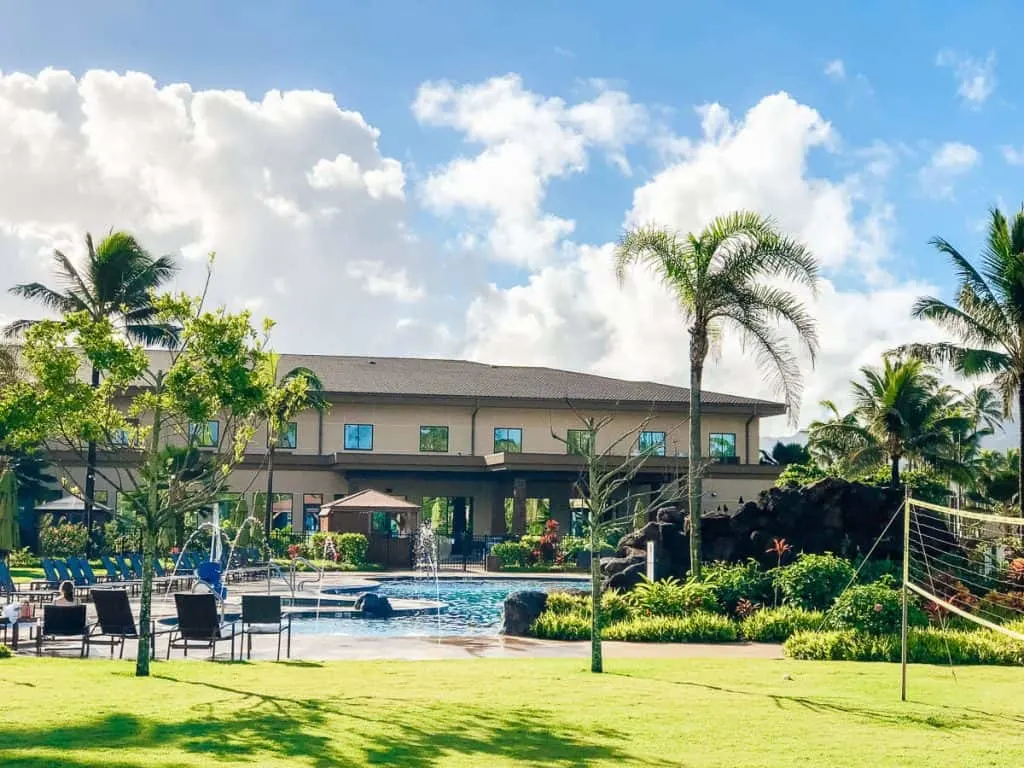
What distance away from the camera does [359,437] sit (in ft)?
160

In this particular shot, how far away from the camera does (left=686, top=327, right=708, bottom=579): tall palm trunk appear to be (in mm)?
22688

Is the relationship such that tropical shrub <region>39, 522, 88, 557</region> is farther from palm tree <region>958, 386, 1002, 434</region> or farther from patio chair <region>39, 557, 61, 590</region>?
palm tree <region>958, 386, 1002, 434</region>

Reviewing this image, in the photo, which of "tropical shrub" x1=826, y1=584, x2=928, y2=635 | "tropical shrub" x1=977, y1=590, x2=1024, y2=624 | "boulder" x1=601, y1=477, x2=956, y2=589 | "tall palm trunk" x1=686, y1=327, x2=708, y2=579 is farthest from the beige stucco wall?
"tropical shrub" x1=826, y1=584, x2=928, y2=635

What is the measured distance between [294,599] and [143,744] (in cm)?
1734

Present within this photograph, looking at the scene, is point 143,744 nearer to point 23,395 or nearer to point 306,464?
point 23,395

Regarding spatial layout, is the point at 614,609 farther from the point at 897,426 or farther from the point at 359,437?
the point at 359,437

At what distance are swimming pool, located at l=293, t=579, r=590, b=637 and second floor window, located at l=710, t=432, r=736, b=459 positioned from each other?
16511mm

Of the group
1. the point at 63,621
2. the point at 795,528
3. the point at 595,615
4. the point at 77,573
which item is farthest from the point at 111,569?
the point at 595,615

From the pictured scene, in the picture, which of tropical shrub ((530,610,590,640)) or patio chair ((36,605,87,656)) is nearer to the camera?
patio chair ((36,605,87,656))

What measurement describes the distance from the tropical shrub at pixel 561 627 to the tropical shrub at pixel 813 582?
4042mm

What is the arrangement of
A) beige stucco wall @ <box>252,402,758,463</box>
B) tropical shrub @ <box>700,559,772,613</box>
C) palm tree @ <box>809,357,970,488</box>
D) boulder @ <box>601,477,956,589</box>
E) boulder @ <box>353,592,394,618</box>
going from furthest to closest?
beige stucco wall @ <box>252,402,758,463</box>, palm tree @ <box>809,357,970,488</box>, boulder @ <box>601,477,956,589</box>, boulder @ <box>353,592,394,618</box>, tropical shrub @ <box>700,559,772,613</box>

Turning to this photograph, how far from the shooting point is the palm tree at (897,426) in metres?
35.5

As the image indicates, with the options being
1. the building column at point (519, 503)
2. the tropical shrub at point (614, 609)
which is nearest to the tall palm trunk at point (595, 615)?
the tropical shrub at point (614, 609)

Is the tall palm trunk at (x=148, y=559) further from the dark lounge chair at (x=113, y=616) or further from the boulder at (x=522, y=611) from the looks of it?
the boulder at (x=522, y=611)
